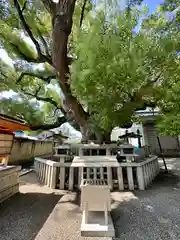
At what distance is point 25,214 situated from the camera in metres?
2.46

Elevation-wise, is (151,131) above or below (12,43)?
below

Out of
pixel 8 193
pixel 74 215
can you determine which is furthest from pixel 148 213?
pixel 8 193

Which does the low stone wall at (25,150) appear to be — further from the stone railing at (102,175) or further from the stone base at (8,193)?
the stone railing at (102,175)

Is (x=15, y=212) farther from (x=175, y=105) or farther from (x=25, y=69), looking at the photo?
(x=25, y=69)

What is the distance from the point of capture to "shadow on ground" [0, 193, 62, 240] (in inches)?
76.5

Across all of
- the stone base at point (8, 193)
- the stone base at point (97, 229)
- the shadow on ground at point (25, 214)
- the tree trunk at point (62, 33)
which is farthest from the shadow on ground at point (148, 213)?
the tree trunk at point (62, 33)

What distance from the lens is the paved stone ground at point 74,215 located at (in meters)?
1.91

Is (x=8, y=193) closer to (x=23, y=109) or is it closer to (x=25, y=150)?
(x=23, y=109)

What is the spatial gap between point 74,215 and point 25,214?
2.76 feet

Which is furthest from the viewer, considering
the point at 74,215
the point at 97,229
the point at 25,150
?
the point at 25,150

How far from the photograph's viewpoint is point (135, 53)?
2.68m

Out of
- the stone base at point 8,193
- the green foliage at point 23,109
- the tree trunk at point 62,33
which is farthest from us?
the green foliage at point 23,109

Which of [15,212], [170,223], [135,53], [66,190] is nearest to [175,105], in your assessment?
[135,53]

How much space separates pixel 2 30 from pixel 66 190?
657 centimetres
